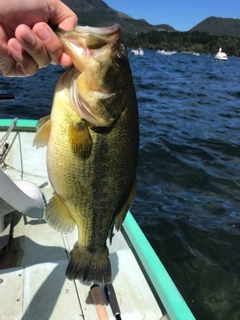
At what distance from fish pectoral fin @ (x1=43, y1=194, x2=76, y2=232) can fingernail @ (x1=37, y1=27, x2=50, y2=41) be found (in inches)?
31.5

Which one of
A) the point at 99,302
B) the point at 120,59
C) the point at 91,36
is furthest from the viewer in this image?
the point at 99,302

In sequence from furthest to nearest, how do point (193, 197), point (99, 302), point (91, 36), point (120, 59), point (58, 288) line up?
1. point (193, 197)
2. point (58, 288)
3. point (99, 302)
4. point (120, 59)
5. point (91, 36)

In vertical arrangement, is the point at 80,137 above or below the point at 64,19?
below

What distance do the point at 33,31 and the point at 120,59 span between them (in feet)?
1.45

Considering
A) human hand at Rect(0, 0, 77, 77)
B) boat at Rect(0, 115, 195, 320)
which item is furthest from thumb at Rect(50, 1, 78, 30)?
boat at Rect(0, 115, 195, 320)

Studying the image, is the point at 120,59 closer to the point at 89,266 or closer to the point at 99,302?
the point at 89,266

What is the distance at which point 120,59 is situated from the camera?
1.59 m

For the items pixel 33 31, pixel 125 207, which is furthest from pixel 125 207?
pixel 33 31

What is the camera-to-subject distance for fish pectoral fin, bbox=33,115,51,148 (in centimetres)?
166

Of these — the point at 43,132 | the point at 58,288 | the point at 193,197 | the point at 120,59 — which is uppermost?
the point at 120,59

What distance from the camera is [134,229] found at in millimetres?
3273

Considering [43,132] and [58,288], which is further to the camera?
[58,288]

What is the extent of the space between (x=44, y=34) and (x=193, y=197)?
16.8ft

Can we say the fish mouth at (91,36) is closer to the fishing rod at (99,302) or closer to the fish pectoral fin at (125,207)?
the fish pectoral fin at (125,207)
